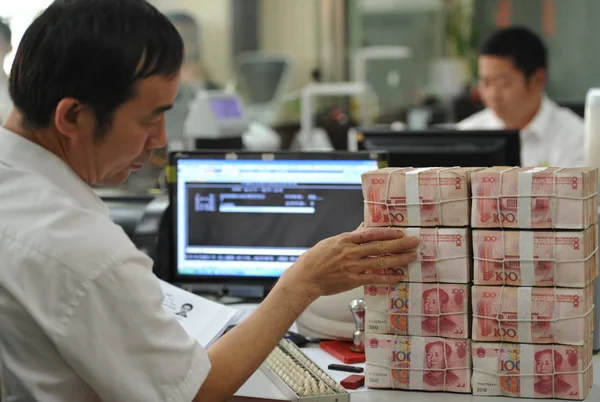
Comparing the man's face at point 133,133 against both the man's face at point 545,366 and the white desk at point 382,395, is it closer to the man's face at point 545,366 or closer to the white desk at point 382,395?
the white desk at point 382,395

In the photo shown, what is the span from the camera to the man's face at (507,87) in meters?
3.80

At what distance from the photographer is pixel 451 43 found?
7.50 m

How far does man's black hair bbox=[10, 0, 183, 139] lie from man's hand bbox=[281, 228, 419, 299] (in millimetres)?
421

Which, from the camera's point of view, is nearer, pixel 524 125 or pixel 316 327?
pixel 316 327

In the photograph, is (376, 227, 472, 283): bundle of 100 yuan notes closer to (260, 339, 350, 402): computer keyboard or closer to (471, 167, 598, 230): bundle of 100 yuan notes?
(471, 167, 598, 230): bundle of 100 yuan notes

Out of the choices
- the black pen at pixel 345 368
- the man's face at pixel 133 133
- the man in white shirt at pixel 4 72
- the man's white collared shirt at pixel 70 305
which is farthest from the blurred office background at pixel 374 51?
the man's white collared shirt at pixel 70 305

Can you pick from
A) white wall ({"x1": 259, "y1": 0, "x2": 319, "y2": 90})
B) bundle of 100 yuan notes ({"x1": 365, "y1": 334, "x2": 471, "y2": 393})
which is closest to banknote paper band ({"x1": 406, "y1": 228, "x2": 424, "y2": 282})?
bundle of 100 yuan notes ({"x1": 365, "y1": 334, "x2": 471, "y2": 393})

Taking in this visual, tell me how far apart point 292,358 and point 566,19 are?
5.88m

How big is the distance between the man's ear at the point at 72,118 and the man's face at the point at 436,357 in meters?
0.69

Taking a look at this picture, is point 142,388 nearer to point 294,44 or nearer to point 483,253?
point 483,253

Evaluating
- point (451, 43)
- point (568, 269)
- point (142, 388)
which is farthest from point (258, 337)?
point (451, 43)

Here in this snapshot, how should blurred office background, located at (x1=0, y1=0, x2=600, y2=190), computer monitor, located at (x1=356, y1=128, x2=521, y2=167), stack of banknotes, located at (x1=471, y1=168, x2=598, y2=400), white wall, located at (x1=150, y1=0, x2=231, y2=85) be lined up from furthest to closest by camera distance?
1. white wall, located at (x1=150, y1=0, x2=231, y2=85)
2. blurred office background, located at (x1=0, y1=0, x2=600, y2=190)
3. computer monitor, located at (x1=356, y1=128, x2=521, y2=167)
4. stack of banknotes, located at (x1=471, y1=168, x2=598, y2=400)

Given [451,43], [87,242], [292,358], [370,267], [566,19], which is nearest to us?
[87,242]

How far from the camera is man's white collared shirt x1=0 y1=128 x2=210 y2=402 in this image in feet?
3.83
